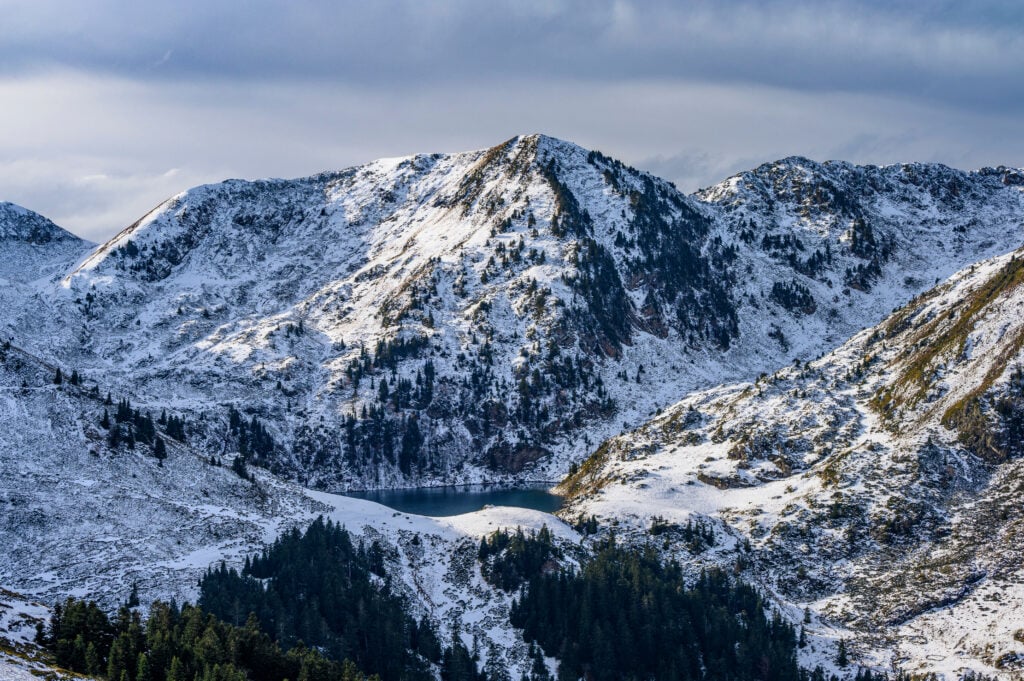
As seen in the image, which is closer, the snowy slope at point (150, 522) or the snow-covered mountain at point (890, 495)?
the snowy slope at point (150, 522)

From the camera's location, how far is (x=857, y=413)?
185 meters

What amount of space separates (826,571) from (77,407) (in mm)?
115868

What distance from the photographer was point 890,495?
157 metres

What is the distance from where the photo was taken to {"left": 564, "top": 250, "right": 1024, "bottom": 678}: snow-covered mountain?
5320 inches

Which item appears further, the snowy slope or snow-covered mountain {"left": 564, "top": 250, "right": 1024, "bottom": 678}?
snow-covered mountain {"left": 564, "top": 250, "right": 1024, "bottom": 678}

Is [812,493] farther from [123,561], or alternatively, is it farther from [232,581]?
[123,561]

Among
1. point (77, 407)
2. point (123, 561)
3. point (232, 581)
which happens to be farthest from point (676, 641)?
point (77, 407)

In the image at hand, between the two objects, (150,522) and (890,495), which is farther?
(890,495)

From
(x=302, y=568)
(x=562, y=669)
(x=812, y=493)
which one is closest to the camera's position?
(x=562, y=669)

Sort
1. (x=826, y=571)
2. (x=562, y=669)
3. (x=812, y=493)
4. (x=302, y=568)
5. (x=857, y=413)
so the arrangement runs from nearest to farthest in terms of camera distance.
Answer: (x=562, y=669) → (x=302, y=568) → (x=826, y=571) → (x=812, y=493) → (x=857, y=413)

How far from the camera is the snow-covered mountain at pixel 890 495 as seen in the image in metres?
135

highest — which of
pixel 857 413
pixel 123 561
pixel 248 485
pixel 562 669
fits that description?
pixel 857 413

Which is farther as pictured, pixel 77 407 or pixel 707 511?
pixel 707 511

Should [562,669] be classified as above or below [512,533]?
below
